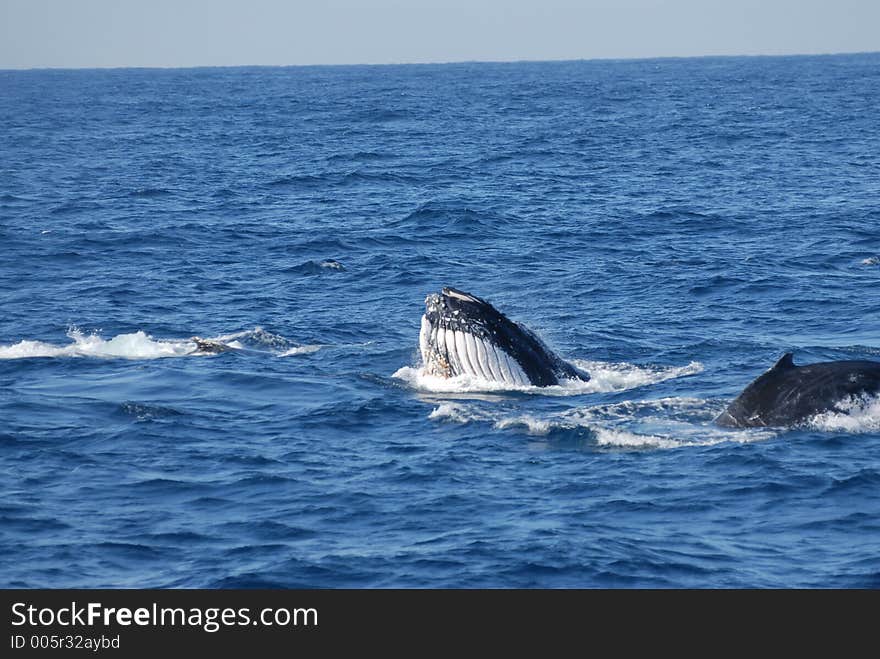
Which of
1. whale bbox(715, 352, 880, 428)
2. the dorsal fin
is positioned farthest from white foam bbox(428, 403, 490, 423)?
the dorsal fin

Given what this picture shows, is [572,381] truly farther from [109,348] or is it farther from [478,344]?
[109,348]

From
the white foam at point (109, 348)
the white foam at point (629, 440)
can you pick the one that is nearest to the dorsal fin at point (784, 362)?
the white foam at point (629, 440)

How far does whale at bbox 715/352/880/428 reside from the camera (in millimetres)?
21000

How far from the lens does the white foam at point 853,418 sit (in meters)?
21.1

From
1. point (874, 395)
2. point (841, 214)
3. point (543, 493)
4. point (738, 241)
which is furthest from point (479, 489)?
point (841, 214)

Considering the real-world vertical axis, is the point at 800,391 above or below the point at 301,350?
above

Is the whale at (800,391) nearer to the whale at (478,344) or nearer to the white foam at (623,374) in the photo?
the white foam at (623,374)

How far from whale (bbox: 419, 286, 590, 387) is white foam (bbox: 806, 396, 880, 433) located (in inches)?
208

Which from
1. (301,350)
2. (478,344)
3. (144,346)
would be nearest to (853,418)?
(478,344)

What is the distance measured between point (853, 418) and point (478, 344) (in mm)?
6487

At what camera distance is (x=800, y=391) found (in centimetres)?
2138

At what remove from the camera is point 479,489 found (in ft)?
63.8
